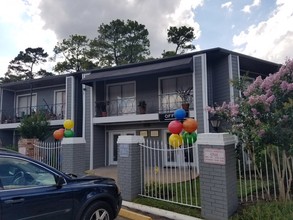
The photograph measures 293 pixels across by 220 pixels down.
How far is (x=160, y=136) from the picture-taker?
15359 millimetres

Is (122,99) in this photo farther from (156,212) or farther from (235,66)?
(156,212)

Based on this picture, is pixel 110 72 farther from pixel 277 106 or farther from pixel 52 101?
pixel 277 106

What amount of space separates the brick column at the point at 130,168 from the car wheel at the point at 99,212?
236 centimetres

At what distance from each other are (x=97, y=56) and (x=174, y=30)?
27.2 feet

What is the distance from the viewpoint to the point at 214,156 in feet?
19.2

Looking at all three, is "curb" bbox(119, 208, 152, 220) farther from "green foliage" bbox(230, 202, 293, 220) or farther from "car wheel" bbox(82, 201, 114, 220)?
"green foliage" bbox(230, 202, 293, 220)

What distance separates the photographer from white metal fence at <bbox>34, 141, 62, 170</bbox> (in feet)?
38.7

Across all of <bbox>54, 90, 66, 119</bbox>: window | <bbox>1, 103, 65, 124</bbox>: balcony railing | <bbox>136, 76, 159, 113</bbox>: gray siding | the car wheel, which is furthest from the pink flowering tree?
<bbox>54, 90, 66, 119</bbox>: window

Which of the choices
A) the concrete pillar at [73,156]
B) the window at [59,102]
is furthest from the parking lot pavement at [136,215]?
the window at [59,102]

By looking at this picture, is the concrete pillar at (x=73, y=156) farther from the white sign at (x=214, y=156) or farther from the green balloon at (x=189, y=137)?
the white sign at (x=214, y=156)

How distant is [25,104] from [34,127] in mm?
6568

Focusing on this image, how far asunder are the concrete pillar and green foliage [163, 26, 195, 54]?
64.3 ft

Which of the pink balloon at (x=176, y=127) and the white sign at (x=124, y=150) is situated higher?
the pink balloon at (x=176, y=127)

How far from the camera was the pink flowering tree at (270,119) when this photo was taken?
231 inches
